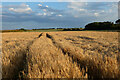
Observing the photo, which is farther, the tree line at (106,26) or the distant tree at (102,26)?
the distant tree at (102,26)

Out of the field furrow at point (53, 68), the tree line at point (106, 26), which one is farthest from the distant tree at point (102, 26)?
the field furrow at point (53, 68)

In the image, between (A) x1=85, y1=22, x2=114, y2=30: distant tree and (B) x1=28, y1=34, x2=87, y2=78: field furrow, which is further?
(A) x1=85, y1=22, x2=114, y2=30: distant tree

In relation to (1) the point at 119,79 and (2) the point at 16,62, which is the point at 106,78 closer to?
(1) the point at 119,79

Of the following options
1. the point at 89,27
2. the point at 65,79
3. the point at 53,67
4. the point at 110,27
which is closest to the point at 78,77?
the point at 65,79

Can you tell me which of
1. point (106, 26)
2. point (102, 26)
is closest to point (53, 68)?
point (106, 26)

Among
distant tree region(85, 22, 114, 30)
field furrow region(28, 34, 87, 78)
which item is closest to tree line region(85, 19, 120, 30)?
distant tree region(85, 22, 114, 30)

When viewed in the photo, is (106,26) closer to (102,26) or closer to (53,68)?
(102,26)

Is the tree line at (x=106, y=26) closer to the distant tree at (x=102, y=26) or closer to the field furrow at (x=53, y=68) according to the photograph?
the distant tree at (x=102, y=26)

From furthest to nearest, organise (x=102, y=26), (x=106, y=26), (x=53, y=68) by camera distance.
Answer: (x=102, y=26)
(x=106, y=26)
(x=53, y=68)

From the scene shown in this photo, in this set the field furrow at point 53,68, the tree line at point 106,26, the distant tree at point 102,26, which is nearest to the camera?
the field furrow at point 53,68

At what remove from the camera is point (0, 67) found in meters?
3.03

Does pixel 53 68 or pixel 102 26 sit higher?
pixel 102 26

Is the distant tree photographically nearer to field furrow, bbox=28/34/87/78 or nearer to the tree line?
the tree line

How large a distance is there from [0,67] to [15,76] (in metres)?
→ 0.53
